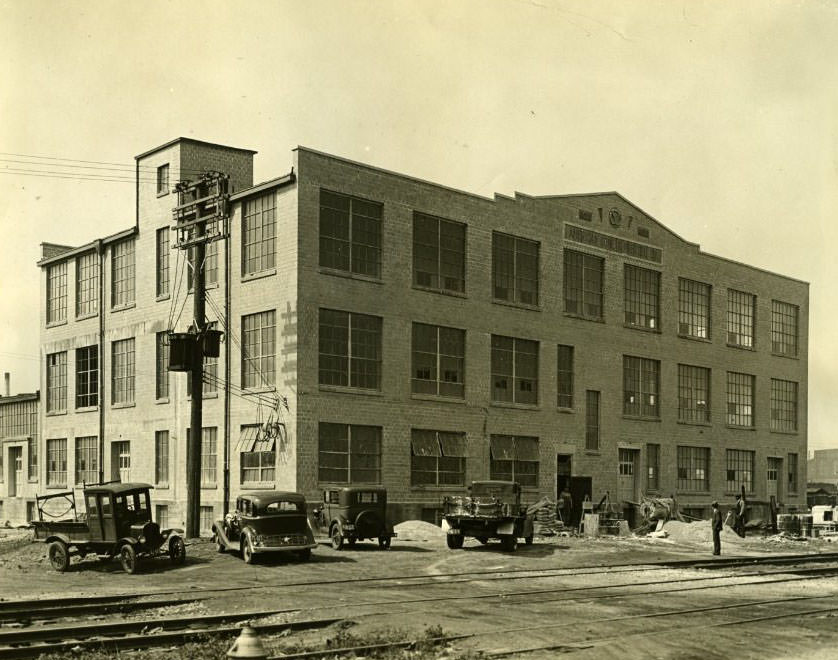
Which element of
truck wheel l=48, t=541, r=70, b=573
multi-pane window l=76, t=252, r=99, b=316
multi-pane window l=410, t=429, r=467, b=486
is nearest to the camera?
truck wheel l=48, t=541, r=70, b=573

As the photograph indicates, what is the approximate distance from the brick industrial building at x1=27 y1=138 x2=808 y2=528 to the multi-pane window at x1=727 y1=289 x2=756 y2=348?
123 millimetres

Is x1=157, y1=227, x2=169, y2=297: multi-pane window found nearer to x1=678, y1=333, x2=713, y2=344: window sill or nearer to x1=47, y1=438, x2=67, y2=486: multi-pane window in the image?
x1=47, y1=438, x2=67, y2=486: multi-pane window

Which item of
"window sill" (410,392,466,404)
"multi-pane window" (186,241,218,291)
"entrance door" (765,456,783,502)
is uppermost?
"multi-pane window" (186,241,218,291)

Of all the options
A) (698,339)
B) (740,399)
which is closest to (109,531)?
(698,339)

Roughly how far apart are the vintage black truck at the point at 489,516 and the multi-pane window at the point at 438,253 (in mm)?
10032

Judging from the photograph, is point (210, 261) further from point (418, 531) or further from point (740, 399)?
point (740, 399)

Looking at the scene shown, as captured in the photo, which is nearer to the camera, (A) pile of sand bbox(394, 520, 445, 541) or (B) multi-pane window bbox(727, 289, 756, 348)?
(A) pile of sand bbox(394, 520, 445, 541)

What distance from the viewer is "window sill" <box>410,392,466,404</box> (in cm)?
3775

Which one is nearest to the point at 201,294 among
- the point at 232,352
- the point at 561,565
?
the point at 232,352

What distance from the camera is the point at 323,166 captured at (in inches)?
1382

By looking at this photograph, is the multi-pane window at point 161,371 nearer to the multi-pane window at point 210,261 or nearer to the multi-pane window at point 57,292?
the multi-pane window at point 210,261

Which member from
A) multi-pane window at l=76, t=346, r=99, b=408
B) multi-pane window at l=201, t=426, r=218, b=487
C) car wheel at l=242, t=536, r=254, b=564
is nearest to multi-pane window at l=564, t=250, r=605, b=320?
multi-pane window at l=201, t=426, r=218, b=487

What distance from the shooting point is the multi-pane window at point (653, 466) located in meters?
47.4

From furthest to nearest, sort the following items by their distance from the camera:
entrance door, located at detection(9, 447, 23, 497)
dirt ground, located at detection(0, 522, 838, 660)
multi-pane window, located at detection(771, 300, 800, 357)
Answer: multi-pane window, located at detection(771, 300, 800, 357) → entrance door, located at detection(9, 447, 23, 497) → dirt ground, located at detection(0, 522, 838, 660)
